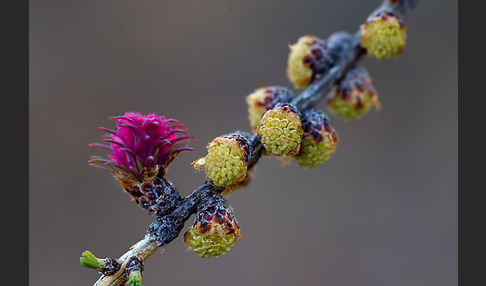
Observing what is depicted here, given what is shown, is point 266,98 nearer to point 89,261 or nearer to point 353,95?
point 353,95

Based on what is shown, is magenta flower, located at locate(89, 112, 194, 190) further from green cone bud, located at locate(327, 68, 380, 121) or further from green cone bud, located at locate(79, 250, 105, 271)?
green cone bud, located at locate(327, 68, 380, 121)

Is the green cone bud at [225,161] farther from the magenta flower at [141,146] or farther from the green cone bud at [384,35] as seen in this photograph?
the green cone bud at [384,35]

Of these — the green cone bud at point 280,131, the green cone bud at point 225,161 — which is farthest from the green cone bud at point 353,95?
the green cone bud at point 225,161

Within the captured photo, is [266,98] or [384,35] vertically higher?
[384,35]

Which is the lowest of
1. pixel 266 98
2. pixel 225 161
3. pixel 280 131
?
pixel 225 161

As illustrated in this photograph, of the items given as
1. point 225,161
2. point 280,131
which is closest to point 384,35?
point 280,131

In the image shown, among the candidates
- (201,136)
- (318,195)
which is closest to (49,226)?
(201,136)
